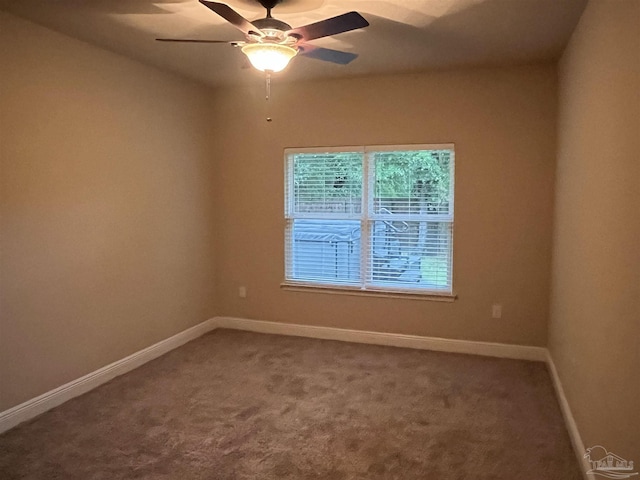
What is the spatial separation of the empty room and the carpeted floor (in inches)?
0.9

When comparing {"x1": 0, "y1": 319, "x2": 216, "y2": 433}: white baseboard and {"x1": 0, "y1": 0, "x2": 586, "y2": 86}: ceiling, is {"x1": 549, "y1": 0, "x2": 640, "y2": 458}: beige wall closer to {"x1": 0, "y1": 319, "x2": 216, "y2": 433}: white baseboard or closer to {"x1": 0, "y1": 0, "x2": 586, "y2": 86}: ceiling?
{"x1": 0, "y1": 0, "x2": 586, "y2": 86}: ceiling

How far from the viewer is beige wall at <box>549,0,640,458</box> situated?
188 centimetres

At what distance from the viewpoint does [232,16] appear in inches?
95.4

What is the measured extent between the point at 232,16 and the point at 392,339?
3240 millimetres

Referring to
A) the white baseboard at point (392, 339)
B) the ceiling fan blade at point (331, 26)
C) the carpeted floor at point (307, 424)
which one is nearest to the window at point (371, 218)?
the white baseboard at point (392, 339)

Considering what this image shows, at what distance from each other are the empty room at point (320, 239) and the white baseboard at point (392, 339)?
0.02 meters

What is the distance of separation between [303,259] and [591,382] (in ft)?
9.87

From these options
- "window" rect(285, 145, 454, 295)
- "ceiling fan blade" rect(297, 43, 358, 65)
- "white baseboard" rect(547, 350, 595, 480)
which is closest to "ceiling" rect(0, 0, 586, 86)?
"ceiling fan blade" rect(297, 43, 358, 65)

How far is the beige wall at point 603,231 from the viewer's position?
1.88 metres

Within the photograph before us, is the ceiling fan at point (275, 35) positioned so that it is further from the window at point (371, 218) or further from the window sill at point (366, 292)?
the window sill at point (366, 292)

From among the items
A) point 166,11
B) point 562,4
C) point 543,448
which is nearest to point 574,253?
point 543,448

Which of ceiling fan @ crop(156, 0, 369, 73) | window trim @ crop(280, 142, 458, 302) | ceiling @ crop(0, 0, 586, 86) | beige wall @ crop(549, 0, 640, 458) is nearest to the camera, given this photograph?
beige wall @ crop(549, 0, 640, 458)

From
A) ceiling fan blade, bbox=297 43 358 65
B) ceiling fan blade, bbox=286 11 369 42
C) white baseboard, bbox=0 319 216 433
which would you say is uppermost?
ceiling fan blade, bbox=297 43 358 65

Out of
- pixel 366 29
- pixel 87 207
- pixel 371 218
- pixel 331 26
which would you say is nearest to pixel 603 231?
pixel 331 26
